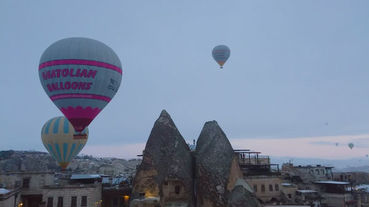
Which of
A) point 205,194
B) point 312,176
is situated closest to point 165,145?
point 205,194

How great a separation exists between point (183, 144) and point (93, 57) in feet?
62.4

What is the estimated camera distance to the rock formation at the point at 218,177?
3506cm

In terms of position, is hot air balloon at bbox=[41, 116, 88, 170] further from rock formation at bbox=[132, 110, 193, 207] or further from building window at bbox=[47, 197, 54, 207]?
rock formation at bbox=[132, 110, 193, 207]

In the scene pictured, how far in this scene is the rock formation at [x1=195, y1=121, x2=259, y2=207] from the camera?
115 feet

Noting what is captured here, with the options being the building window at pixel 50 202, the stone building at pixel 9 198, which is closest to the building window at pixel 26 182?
the stone building at pixel 9 198

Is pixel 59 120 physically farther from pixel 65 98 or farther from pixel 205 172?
pixel 205 172

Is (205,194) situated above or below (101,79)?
below

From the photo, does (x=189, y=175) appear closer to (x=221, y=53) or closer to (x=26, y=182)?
(x=26, y=182)

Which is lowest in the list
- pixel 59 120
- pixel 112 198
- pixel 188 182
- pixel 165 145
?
pixel 112 198

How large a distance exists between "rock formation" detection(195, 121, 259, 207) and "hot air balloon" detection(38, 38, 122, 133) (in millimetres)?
16956

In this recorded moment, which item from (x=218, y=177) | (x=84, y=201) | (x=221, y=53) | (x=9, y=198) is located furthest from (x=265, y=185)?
(x=9, y=198)

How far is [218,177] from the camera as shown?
1420 inches

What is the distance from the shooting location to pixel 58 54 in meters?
26.3

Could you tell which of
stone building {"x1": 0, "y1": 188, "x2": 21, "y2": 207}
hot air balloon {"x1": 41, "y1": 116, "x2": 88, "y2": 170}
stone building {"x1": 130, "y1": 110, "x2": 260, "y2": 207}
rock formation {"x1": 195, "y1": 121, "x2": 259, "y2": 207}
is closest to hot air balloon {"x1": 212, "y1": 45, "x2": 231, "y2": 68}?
rock formation {"x1": 195, "y1": 121, "x2": 259, "y2": 207}
